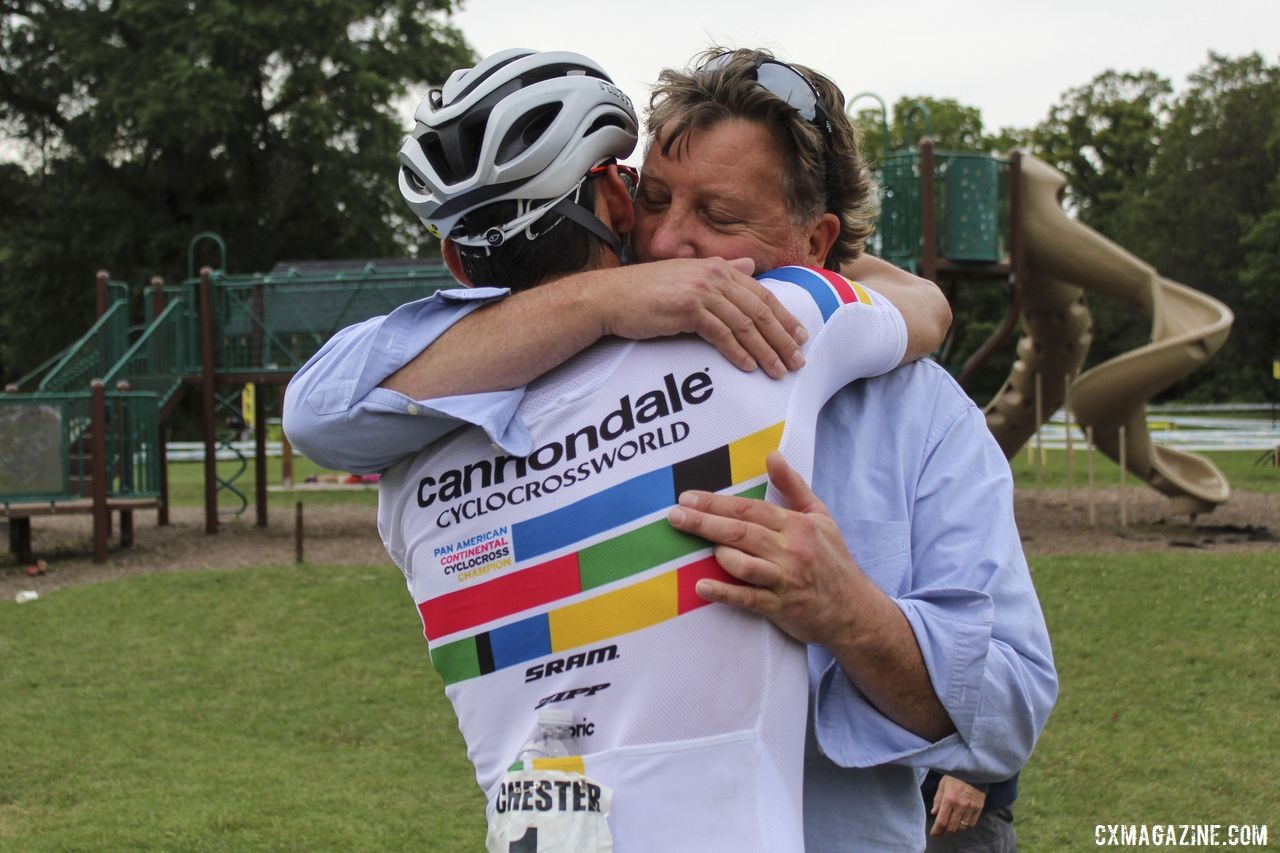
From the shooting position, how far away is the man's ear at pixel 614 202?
181 centimetres

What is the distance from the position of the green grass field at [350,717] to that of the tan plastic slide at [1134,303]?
3.72 meters

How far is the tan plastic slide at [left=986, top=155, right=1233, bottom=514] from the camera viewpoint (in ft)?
51.8

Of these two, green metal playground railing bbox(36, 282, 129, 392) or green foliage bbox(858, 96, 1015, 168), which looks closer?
green metal playground railing bbox(36, 282, 129, 392)

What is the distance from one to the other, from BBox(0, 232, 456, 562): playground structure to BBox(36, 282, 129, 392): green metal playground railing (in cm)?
2

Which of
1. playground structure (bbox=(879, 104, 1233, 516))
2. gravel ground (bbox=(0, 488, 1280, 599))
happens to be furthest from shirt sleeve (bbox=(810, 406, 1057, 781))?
playground structure (bbox=(879, 104, 1233, 516))

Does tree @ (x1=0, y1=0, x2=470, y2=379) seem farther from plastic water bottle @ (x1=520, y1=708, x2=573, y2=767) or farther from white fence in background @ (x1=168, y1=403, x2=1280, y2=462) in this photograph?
plastic water bottle @ (x1=520, y1=708, x2=573, y2=767)

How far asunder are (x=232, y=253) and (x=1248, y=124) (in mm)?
37738

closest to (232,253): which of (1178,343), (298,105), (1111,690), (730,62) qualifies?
(298,105)

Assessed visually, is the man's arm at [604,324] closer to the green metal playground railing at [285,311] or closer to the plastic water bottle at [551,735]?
the plastic water bottle at [551,735]

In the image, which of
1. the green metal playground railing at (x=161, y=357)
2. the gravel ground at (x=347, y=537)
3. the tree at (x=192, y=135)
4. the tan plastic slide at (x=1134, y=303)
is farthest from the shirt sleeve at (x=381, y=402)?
the tree at (x=192, y=135)

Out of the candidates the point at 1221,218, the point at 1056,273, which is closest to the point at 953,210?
the point at 1056,273

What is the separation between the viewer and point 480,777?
5.55 feet

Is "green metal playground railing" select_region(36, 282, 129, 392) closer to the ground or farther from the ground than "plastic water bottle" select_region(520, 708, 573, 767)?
closer to the ground

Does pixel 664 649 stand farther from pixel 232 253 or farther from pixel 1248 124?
pixel 1248 124
